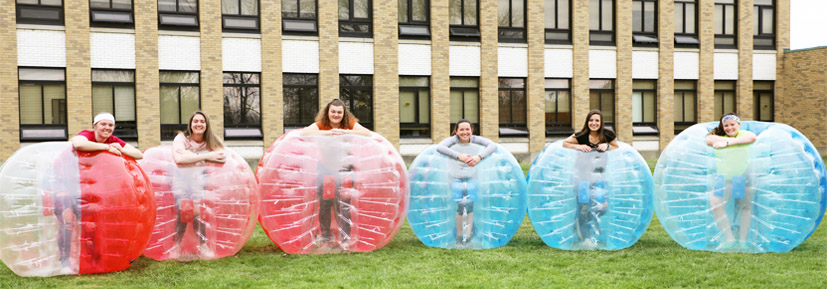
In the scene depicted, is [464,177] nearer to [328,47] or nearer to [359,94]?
[328,47]

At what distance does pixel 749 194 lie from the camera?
26.3 ft

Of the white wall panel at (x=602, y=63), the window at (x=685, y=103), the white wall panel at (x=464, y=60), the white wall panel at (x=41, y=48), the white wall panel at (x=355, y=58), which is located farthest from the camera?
the window at (x=685, y=103)

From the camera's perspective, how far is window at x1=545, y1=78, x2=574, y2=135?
84.9ft

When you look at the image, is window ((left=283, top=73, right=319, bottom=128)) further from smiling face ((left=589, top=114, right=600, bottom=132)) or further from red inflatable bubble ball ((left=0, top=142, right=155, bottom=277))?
red inflatable bubble ball ((left=0, top=142, right=155, bottom=277))

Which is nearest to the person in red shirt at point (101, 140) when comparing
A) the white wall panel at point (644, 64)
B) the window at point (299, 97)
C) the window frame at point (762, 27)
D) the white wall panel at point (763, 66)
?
the window at point (299, 97)

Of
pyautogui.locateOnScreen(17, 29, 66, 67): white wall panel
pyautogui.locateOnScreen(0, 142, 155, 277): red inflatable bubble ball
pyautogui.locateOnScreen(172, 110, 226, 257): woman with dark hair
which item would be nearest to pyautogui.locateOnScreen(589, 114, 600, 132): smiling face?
pyautogui.locateOnScreen(172, 110, 226, 257): woman with dark hair

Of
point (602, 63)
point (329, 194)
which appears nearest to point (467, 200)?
point (329, 194)

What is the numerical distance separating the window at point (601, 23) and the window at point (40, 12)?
17344 millimetres

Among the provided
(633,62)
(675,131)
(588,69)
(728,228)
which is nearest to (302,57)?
(588,69)

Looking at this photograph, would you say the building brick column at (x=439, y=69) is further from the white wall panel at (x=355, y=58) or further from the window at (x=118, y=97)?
the window at (x=118, y=97)

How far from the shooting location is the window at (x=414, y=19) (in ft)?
78.0

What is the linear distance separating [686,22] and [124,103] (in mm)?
20146

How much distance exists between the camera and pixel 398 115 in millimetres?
23859

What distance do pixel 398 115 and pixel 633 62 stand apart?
30.4ft
